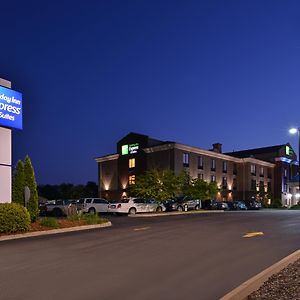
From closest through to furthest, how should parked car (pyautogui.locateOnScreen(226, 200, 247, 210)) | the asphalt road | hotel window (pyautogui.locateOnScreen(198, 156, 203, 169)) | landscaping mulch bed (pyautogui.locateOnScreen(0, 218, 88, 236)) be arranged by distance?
the asphalt road → landscaping mulch bed (pyautogui.locateOnScreen(0, 218, 88, 236)) → parked car (pyautogui.locateOnScreen(226, 200, 247, 210)) → hotel window (pyautogui.locateOnScreen(198, 156, 203, 169))

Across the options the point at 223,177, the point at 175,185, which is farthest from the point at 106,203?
the point at 223,177

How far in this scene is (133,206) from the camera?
3909 cm

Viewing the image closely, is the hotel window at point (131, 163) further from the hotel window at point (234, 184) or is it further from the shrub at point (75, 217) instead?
the shrub at point (75, 217)

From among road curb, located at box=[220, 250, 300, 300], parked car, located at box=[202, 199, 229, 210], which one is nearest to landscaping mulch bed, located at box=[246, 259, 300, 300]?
road curb, located at box=[220, 250, 300, 300]

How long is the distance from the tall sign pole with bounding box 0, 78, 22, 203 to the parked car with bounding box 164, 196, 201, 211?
24.3 meters

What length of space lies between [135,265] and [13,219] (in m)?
9.44

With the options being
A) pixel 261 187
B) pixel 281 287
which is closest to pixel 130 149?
pixel 261 187

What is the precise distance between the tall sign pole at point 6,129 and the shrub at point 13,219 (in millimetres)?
3019

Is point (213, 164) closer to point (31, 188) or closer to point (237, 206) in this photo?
point (237, 206)

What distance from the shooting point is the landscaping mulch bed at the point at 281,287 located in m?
7.38

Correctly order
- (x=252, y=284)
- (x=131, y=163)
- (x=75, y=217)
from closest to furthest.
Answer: (x=252, y=284), (x=75, y=217), (x=131, y=163)

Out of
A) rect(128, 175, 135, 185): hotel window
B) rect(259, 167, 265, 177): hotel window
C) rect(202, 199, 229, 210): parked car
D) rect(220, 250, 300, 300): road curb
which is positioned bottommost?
rect(202, 199, 229, 210): parked car

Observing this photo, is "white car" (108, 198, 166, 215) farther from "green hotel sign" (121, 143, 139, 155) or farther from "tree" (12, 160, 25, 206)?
"green hotel sign" (121, 143, 139, 155)

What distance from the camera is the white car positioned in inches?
1511
